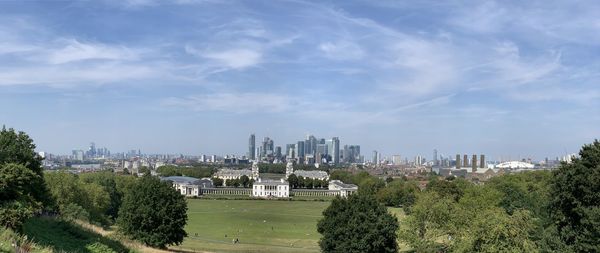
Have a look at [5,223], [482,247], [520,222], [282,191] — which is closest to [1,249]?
[5,223]

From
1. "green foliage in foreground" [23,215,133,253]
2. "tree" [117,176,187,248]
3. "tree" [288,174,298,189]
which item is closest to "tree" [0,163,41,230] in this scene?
"green foliage in foreground" [23,215,133,253]

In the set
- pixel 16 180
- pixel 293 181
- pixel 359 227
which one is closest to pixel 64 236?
pixel 16 180

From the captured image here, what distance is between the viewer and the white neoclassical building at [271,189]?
5768 inches

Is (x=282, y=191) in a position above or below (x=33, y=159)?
below

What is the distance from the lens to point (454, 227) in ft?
108

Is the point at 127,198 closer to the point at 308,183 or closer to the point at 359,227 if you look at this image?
the point at 359,227

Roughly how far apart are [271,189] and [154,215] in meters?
117

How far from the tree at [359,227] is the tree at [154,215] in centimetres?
924

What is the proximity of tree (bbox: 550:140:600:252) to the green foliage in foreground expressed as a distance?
20987 millimetres

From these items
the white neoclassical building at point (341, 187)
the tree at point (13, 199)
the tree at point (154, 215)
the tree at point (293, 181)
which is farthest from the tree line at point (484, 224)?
the tree at point (293, 181)

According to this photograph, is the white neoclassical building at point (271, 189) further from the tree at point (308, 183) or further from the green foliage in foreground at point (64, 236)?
the green foliage in foreground at point (64, 236)

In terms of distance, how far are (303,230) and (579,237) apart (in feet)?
127

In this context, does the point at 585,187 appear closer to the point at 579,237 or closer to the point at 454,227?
the point at 579,237

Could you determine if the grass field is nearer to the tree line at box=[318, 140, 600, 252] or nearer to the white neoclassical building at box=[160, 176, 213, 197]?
the tree line at box=[318, 140, 600, 252]
